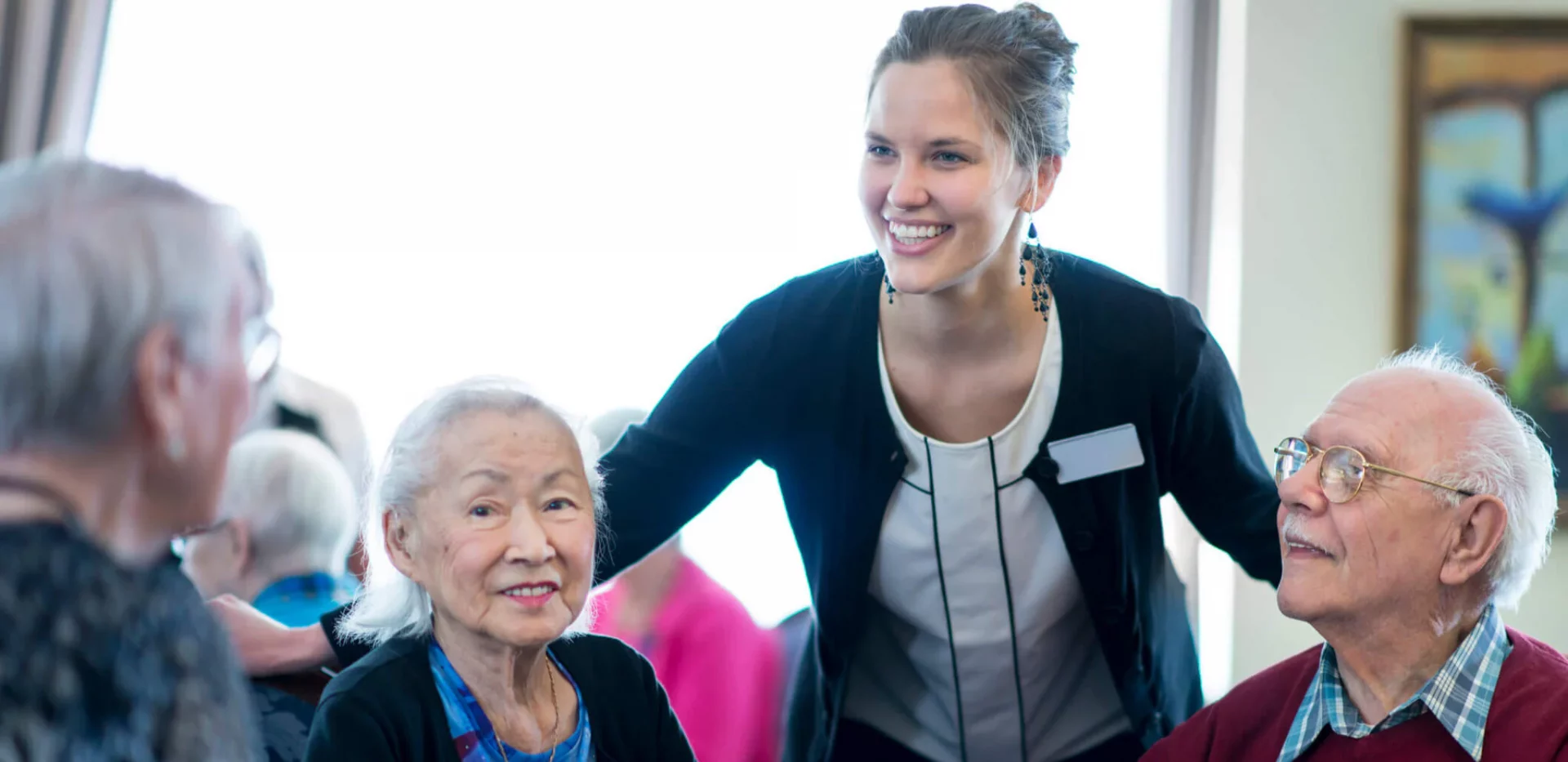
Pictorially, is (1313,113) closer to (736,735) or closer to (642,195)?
(642,195)

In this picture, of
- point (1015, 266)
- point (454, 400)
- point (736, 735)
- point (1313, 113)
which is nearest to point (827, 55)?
point (1313, 113)

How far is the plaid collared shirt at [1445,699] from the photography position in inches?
65.7

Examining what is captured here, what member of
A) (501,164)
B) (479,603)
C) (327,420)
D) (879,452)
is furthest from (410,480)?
(501,164)

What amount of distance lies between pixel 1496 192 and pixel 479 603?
11.4ft

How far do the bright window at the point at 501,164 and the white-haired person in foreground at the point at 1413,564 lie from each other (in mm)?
2671

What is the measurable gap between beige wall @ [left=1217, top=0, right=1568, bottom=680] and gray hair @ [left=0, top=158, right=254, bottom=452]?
3.62m

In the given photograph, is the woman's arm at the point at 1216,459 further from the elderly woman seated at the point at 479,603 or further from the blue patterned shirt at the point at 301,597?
the blue patterned shirt at the point at 301,597

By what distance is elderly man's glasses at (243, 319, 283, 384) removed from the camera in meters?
1.06

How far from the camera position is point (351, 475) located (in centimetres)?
382

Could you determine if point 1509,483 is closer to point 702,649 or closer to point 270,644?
point 270,644

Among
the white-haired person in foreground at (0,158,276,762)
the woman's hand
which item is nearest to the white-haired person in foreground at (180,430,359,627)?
the woman's hand

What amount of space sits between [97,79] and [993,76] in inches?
136

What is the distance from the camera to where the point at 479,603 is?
5.69ft

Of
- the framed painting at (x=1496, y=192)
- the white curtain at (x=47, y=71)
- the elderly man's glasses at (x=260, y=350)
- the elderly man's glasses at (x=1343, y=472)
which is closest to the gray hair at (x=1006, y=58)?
the elderly man's glasses at (x=1343, y=472)
